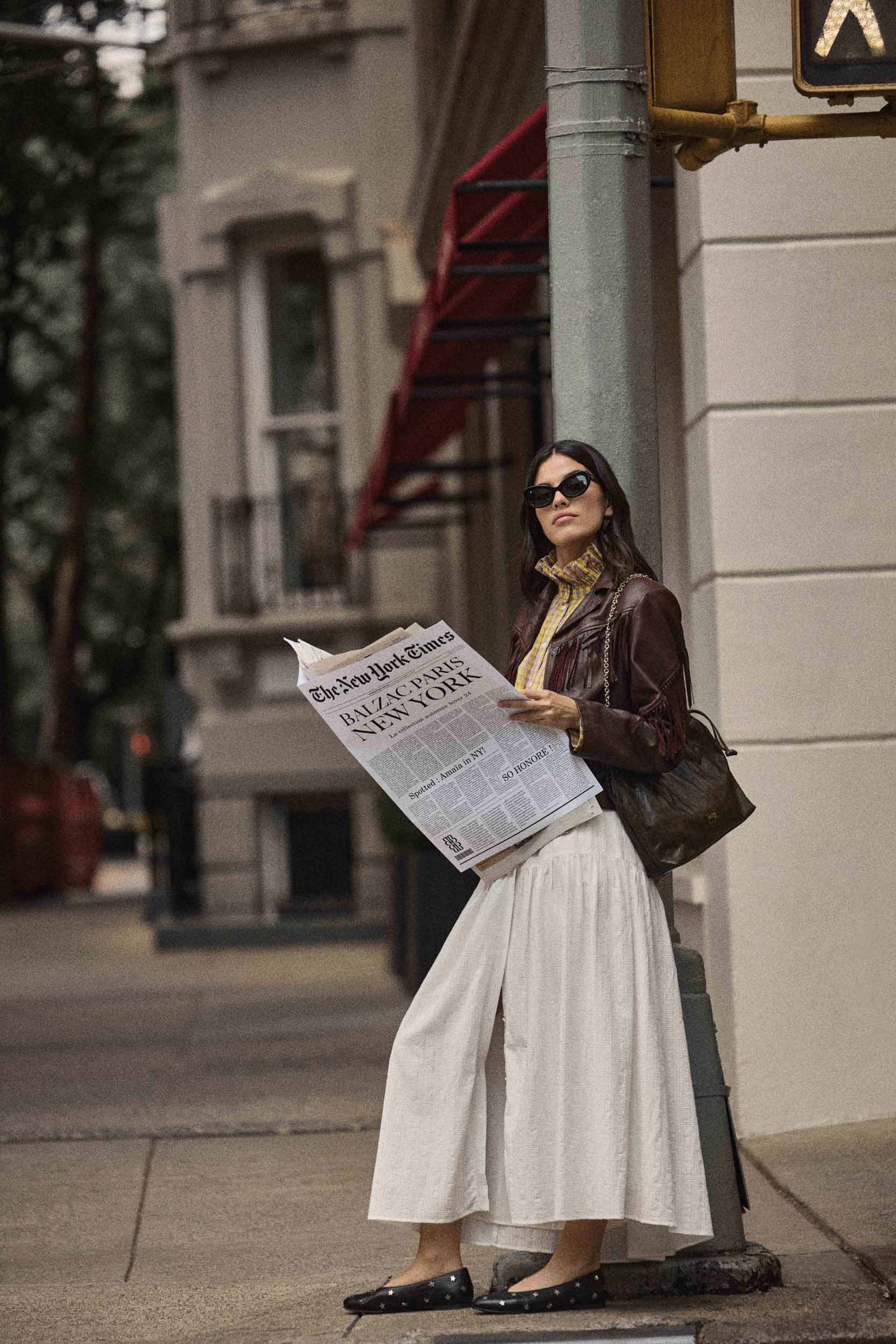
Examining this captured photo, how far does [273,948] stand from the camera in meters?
15.7

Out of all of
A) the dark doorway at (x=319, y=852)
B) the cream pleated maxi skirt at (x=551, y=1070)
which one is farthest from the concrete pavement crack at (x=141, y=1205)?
the dark doorway at (x=319, y=852)

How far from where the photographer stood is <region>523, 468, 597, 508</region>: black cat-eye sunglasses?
465cm

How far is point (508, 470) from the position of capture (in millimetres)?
13727

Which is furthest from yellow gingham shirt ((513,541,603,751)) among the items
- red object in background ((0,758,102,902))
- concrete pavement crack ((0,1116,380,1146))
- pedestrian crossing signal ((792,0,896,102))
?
red object in background ((0,758,102,902))

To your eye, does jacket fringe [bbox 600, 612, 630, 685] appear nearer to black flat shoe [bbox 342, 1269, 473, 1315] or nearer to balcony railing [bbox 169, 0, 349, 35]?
black flat shoe [bbox 342, 1269, 473, 1315]

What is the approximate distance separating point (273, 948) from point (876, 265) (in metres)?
9.69

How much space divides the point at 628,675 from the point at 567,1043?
832 millimetres

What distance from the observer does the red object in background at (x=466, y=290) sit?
7715 mm

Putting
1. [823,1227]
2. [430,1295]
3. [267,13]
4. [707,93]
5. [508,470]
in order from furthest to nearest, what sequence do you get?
[267,13] → [508,470] → [823,1227] → [707,93] → [430,1295]

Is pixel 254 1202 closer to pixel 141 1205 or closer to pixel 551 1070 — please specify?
pixel 141 1205

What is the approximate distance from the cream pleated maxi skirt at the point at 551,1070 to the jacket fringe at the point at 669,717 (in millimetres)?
218


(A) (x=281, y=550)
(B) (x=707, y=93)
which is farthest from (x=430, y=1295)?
(A) (x=281, y=550)

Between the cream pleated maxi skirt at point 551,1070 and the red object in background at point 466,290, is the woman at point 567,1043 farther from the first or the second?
the red object in background at point 466,290

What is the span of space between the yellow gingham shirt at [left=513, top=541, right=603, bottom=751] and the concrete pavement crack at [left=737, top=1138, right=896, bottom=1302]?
4.90 feet
